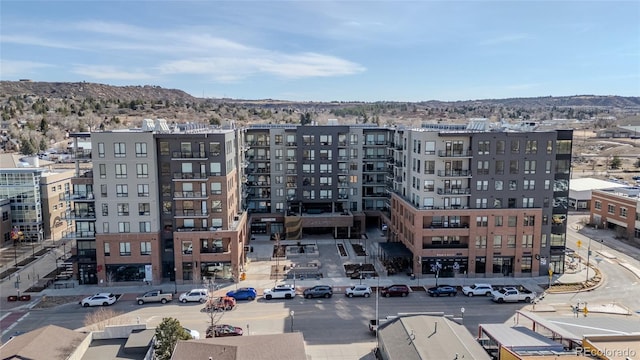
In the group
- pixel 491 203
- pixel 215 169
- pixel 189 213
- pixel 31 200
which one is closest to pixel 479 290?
pixel 491 203

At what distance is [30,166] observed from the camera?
267 ft

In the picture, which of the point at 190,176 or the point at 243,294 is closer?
the point at 243,294

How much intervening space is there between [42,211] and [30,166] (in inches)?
369

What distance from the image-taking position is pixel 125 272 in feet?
189

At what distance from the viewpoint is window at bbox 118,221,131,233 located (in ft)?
187

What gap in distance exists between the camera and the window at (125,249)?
187 ft

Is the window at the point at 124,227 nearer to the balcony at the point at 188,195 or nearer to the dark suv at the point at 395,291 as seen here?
the balcony at the point at 188,195

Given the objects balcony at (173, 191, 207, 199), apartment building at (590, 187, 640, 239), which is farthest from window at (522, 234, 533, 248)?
balcony at (173, 191, 207, 199)

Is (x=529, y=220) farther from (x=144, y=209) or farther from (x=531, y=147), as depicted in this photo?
(x=144, y=209)

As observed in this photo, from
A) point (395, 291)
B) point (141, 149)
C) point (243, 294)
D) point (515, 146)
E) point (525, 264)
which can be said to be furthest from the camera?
point (525, 264)

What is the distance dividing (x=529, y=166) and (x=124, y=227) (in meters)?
52.5

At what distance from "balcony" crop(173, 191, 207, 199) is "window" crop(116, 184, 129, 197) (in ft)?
18.7

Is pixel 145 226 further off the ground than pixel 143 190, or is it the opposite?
pixel 143 190

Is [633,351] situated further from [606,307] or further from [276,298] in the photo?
[276,298]
